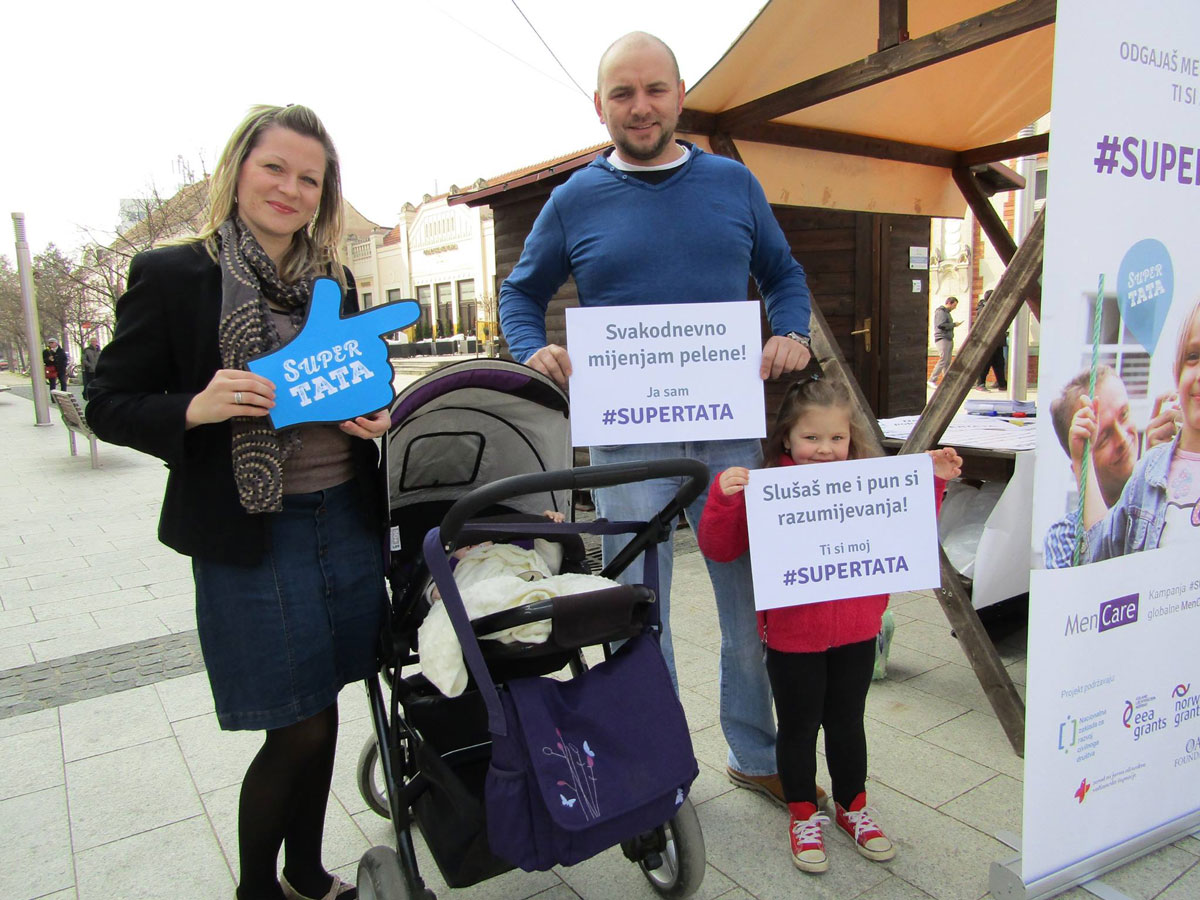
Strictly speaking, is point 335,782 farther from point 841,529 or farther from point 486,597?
point 841,529

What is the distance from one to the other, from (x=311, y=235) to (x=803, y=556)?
4.86 ft

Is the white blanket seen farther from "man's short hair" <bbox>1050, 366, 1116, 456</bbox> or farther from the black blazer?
"man's short hair" <bbox>1050, 366, 1116, 456</bbox>

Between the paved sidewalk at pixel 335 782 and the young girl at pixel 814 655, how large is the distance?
0.38 ft

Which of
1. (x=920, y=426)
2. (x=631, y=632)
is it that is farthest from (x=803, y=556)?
(x=920, y=426)

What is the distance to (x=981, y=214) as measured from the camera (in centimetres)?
478

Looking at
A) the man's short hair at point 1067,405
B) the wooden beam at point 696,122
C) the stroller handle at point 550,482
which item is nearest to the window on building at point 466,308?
the wooden beam at point 696,122

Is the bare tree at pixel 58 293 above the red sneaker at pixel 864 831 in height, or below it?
above

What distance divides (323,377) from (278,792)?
973 millimetres

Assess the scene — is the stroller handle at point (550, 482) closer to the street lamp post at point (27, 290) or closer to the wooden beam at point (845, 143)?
the wooden beam at point (845, 143)

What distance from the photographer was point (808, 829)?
228cm

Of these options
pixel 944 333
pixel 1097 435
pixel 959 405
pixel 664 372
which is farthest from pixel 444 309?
pixel 1097 435

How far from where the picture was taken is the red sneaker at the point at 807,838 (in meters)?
2.23

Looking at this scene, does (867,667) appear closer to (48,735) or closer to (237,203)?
(237,203)

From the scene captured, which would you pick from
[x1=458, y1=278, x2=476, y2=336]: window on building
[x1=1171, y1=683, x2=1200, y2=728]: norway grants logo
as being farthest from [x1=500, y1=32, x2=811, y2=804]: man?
[x1=458, y1=278, x2=476, y2=336]: window on building
